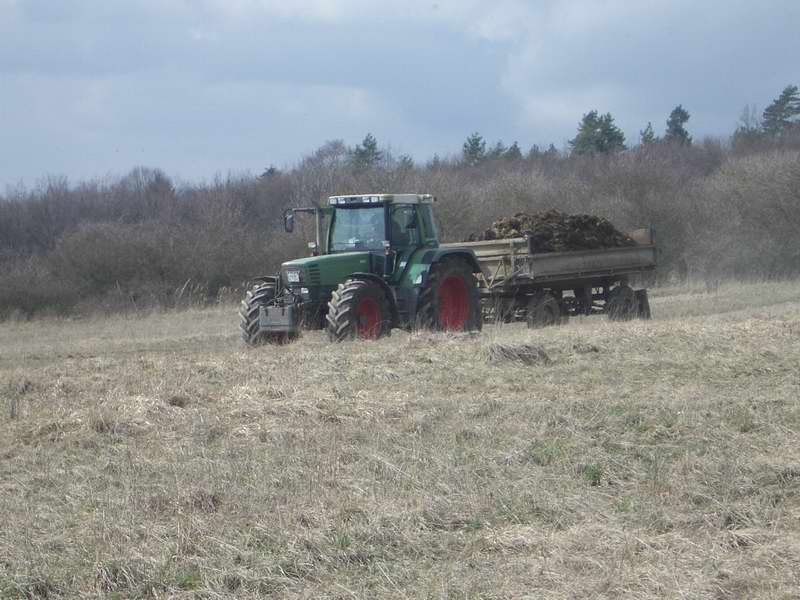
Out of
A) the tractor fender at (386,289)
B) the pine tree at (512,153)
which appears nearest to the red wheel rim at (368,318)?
the tractor fender at (386,289)

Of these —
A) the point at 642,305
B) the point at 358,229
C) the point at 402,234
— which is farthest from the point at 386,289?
the point at 642,305

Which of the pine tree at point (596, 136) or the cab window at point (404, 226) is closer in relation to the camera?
the cab window at point (404, 226)

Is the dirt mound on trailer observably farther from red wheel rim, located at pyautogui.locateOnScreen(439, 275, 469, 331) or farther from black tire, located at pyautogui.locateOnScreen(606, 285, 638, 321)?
red wheel rim, located at pyautogui.locateOnScreen(439, 275, 469, 331)

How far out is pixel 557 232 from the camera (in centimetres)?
1775

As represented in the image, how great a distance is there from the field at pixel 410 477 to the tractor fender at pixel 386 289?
2945mm

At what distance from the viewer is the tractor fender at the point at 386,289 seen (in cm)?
1408

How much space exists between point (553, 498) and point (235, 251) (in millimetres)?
26552

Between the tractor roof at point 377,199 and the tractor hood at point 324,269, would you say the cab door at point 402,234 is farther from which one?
the tractor hood at point 324,269

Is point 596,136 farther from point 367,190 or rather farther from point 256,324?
point 256,324

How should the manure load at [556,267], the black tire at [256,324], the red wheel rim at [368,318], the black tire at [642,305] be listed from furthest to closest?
the black tire at [642,305], the manure load at [556,267], the black tire at [256,324], the red wheel rim at [368,318]

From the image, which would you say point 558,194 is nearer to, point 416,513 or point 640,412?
point 640,412

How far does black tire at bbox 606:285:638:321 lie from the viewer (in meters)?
18.5

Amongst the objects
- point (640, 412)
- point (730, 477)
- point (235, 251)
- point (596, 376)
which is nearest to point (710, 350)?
point (596, 376)

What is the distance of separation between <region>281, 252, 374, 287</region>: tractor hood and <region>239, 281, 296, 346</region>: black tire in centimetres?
35
